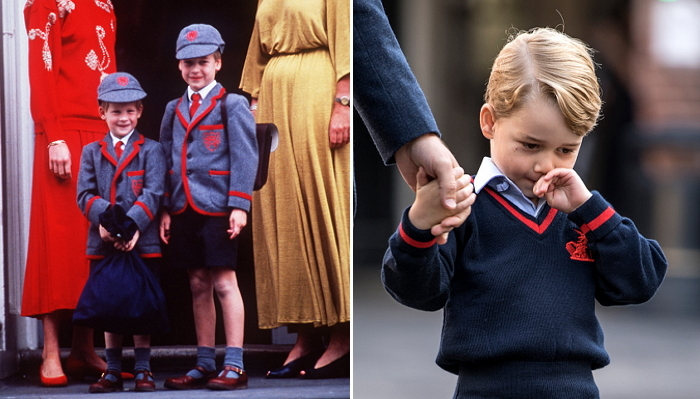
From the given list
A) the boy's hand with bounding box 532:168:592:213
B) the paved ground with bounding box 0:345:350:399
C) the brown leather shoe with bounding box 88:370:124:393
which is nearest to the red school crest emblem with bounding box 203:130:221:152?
the paved ground with bounding box 0:345:350:399

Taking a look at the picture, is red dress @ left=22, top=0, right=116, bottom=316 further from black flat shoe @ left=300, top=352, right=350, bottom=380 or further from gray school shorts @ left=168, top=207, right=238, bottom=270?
black flat shoe @ left=300, top=352, right=350, bottom=380

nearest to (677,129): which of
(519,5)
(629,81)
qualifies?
(629,81)

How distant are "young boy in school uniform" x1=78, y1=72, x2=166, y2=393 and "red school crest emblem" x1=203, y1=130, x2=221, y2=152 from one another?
0.15 m

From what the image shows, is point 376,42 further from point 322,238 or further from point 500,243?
point 322,238

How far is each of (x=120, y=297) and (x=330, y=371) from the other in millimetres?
710

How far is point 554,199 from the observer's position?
2.16 metres

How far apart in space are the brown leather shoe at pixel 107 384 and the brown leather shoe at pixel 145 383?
0.05 m

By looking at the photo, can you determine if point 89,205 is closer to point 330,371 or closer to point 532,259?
point 330,371

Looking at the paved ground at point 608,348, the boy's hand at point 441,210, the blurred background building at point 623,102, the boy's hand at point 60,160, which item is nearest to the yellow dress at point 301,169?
the boy's hand at point 60,160

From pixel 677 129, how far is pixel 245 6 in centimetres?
577

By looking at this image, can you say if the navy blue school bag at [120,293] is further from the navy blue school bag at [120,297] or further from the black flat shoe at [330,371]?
the black flat shoe at [330,371]

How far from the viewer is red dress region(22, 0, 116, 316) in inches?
114

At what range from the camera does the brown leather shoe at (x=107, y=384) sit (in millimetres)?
2922

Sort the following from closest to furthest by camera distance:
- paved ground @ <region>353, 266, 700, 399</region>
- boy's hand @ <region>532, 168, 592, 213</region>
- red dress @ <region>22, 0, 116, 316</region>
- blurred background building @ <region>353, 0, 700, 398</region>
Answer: boy's hand @ <region>532, 168, 592, 213</region>
red dress @ <region>22, 0, 116, 316</region>
paved ground @ <region>353, 266, 700, 399</region>
blurred background building @ <region>353, 0, 700, 398</region>
